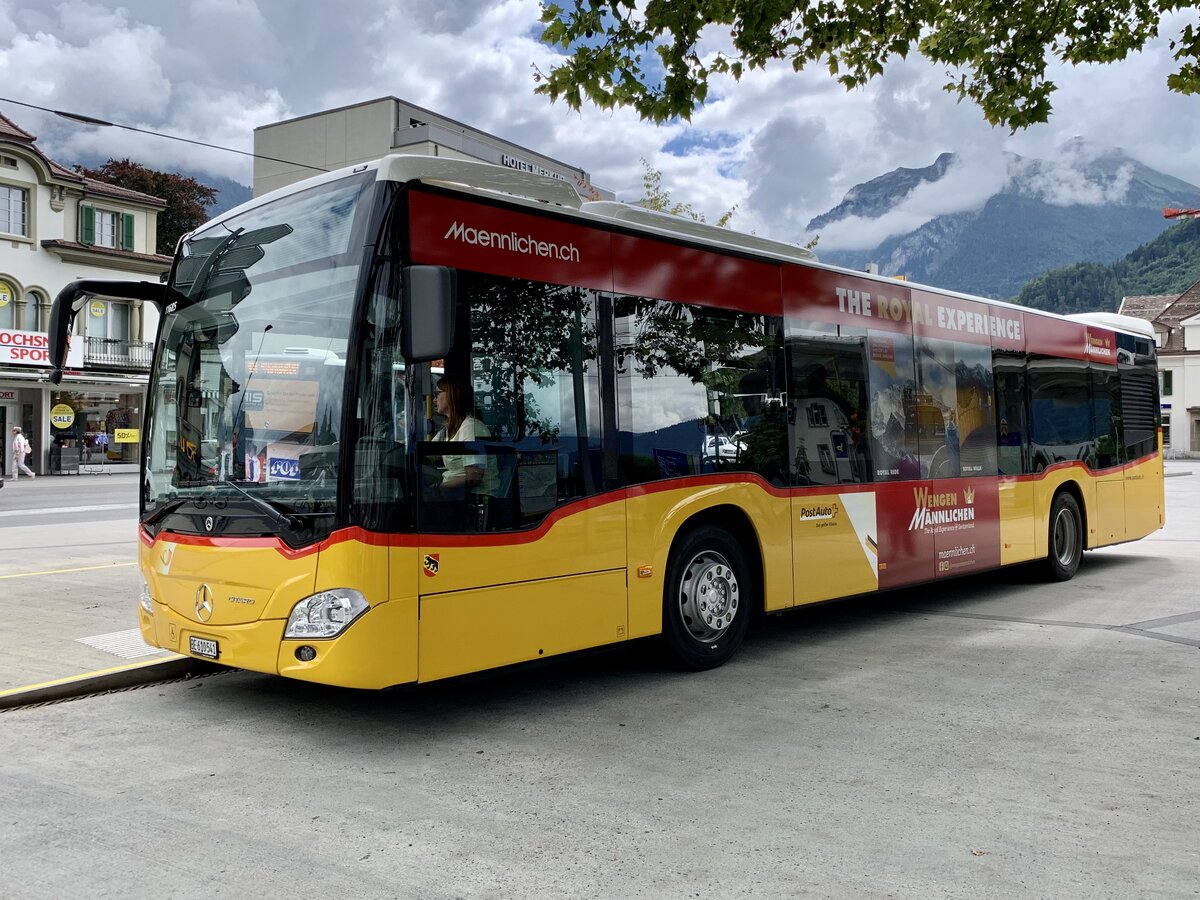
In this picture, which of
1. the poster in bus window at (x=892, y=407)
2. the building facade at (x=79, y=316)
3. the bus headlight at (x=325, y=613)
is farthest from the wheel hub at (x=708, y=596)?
the building facade at (x=79, y=316)

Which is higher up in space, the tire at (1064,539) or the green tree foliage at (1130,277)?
the green tree foliage at (1130,277)

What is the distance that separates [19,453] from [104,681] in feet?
102

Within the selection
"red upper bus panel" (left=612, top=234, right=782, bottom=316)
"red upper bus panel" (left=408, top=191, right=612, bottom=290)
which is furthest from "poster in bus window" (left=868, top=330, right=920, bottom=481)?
"red upper bus panel" (left=408, top=191, right=612, bottom=290)

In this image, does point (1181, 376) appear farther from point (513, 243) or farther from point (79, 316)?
point (513, 243)

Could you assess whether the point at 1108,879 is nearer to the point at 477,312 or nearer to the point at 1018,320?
the point at 477,312

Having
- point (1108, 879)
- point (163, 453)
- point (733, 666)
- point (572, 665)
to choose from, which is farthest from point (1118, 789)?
point (163, 453)

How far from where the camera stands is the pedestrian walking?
108 feet

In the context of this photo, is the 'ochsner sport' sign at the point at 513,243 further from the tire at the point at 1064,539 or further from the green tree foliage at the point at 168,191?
the green tree foliage at the point at 168,191

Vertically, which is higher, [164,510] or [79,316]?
[79,316]

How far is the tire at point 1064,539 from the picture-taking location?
11.1 meters

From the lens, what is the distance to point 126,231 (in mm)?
39312

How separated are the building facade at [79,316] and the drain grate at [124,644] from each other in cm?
3011

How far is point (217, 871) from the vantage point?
364 centimetres

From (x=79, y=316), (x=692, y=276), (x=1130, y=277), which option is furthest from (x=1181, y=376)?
(x=692, y=276)
